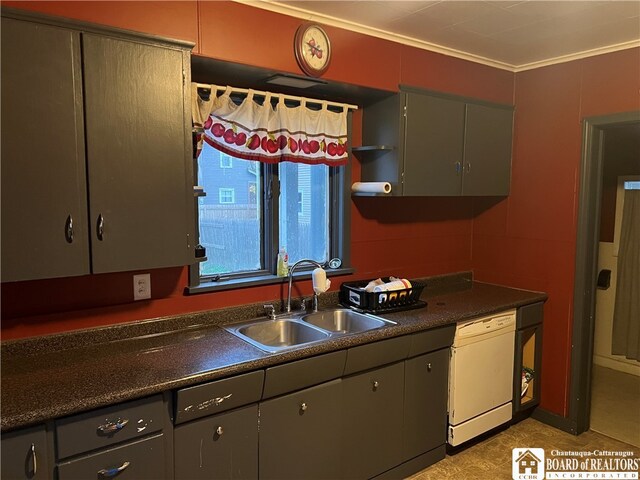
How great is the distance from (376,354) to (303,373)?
44 centimetres

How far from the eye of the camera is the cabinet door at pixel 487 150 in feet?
10.5

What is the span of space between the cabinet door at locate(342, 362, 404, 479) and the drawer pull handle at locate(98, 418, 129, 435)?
102 centimetres

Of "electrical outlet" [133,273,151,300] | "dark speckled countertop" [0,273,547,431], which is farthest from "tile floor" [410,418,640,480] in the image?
"electrical outlet" [133,273,151,300]

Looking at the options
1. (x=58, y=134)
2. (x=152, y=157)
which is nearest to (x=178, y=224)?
(x=152, y=157)

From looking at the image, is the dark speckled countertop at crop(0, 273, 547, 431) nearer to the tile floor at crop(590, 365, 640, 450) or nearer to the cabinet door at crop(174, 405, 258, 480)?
the cabinet door at crop(174, 405, 258, 480)

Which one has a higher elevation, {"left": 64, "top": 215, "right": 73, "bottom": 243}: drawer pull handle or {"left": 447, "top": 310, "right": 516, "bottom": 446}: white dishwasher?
{"left": 64, "top": 215, "right": 73, "bottom": 243}: drawer pull handle

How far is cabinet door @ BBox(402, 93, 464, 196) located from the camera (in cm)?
291

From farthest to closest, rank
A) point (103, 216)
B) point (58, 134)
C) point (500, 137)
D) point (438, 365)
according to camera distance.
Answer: point (500, 137), point (438, 365), point (103, 216), point (58, 134)

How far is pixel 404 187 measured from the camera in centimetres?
291

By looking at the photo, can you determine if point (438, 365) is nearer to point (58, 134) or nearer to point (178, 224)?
point (178, 224)

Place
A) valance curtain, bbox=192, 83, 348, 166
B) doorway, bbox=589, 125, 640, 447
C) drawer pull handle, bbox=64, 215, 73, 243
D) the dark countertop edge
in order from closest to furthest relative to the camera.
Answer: drawer pull handle, bbox=64, 215, 73, 243 < the dark countertop edge < valance curtain, bbox=192, 83, 348, 166 < doorway, bbox=589, 125, 640, 447

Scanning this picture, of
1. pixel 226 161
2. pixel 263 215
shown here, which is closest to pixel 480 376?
pixel 263 215

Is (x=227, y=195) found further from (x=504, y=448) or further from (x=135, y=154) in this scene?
(x=504, y=448)

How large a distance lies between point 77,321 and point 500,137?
2.85m
